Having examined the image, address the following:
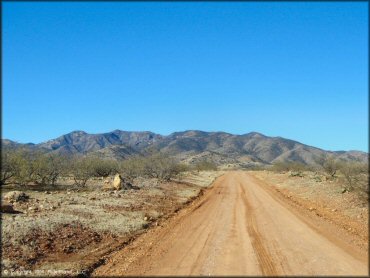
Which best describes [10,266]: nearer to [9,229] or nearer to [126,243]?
[9,229]

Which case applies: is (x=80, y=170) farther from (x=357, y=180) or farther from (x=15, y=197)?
(x=357, y=180)

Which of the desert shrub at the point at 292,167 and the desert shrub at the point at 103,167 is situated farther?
the desert shrub at the point at 292,167

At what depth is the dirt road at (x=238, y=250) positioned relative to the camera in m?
11.7

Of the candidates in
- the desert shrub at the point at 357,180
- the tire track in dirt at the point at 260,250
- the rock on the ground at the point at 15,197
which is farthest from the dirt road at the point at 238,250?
the rock on the ground at the point at 15,197

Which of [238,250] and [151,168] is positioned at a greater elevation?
[151,168]

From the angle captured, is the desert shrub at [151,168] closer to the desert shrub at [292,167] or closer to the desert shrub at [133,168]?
the desert shrub at [133,168]

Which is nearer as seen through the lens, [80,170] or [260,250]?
[260,250]

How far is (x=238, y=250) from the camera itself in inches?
605

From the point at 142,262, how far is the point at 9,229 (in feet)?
21.4

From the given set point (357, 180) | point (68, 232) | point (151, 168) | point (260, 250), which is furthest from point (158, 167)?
point (260, 250)

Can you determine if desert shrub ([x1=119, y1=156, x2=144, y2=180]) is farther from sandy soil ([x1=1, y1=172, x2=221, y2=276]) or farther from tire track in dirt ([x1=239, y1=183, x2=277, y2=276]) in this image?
tire track in dirt ([x1=239, y1=183, x2=277, y2=276])

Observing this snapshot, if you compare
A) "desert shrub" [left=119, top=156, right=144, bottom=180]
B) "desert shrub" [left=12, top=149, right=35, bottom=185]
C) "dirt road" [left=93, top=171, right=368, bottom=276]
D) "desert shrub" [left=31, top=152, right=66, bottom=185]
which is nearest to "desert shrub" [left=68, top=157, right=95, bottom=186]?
"desert shrub" [left=31, top=152, right=66, bottom=185]

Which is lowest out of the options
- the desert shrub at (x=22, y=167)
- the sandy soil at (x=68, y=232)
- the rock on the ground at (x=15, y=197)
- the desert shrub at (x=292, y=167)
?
the sandy soil at (x=68, y=232)

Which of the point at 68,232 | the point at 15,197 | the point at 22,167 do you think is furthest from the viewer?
the point at 22,167
